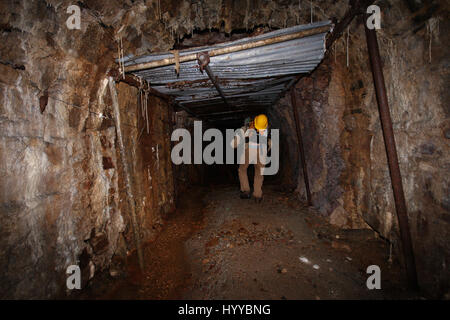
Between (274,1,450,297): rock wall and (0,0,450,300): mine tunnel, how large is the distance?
2 cm

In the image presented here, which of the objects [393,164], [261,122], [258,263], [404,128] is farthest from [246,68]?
[258,263]

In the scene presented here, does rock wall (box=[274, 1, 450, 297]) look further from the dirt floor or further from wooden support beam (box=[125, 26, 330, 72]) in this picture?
wooden support beam (box=[125, 26, 330, 72])

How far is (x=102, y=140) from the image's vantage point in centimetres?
311

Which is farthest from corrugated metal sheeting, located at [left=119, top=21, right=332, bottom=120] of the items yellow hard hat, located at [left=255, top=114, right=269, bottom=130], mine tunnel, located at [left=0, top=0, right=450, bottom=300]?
yellow hard hat, located at [left=255, top=114, right=269, bottom=130]

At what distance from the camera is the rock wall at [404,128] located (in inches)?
83.6

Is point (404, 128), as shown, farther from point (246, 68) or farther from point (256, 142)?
point (256, 142)

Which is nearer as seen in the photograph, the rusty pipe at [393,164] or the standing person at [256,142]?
the rusty pipe at [393,164]

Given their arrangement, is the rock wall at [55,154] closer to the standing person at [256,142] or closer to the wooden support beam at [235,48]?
the wooden support beam at [235,48]

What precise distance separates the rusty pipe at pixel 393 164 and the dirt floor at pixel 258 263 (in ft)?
1.25

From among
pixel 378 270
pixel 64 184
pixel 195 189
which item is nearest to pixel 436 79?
pixel 378 270

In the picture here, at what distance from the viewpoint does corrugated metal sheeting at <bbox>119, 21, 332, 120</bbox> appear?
122 inches

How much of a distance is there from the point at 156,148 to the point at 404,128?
470 cm

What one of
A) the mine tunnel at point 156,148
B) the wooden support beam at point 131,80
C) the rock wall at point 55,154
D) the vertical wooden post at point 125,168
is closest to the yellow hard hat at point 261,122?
the mine tunnel at point 156,148

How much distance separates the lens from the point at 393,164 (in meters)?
2.47
